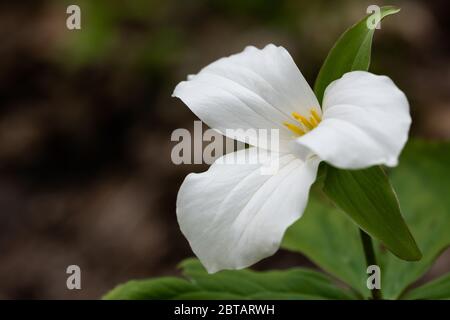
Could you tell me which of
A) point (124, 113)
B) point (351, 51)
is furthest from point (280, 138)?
point (124, 113)

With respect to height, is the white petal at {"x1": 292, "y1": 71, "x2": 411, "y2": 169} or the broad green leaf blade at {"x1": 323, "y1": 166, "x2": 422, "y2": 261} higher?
the white petal at {"x1": 292, "y1": 71, "x2": 411, "y2": 169}

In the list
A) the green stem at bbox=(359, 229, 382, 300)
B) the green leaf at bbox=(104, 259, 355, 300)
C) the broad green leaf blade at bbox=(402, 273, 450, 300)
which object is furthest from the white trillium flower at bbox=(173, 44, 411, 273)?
the broad green leaf blade at bbox=(402, 273, 450, 300)

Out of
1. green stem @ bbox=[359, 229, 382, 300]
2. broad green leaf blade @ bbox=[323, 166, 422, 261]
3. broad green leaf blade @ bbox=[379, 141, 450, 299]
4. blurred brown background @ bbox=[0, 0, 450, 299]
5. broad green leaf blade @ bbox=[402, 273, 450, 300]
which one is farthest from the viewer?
blurred brown background @ bbox=[0, 0, 450, 299]

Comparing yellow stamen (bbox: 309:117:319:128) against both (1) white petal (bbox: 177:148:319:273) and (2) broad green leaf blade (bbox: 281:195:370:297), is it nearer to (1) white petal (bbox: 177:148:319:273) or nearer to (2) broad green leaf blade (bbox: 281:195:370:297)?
(1) white petal (bbox: 177:148:319:273)

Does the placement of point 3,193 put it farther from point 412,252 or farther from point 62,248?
point 412,252

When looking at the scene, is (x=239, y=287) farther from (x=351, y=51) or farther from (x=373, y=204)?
(x=351, y=51)

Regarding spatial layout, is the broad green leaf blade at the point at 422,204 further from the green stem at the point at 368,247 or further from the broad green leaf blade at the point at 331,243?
the green stem at the point at 368,247
